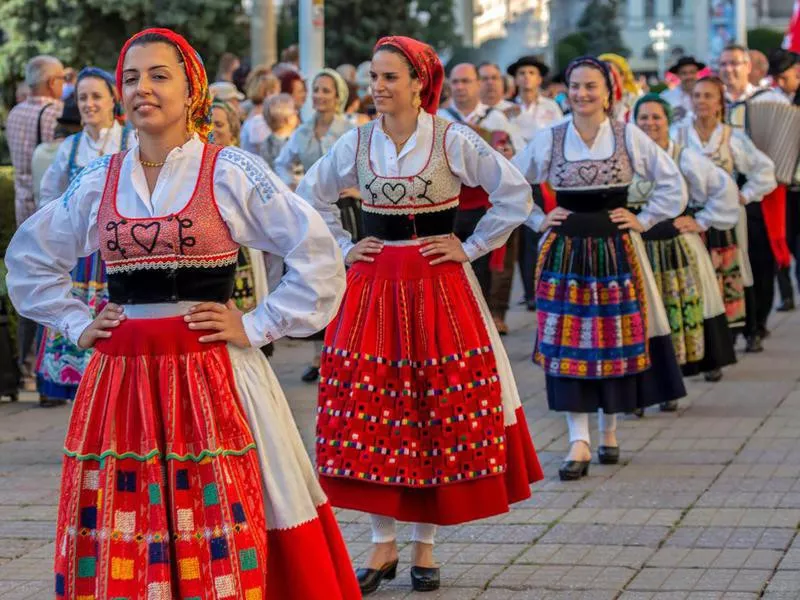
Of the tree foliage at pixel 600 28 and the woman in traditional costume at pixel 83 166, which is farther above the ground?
the tree foliage at pixel 600 28

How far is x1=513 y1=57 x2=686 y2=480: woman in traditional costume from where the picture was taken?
846cm

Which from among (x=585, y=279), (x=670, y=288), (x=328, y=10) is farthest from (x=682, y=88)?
(x=328, y=10)

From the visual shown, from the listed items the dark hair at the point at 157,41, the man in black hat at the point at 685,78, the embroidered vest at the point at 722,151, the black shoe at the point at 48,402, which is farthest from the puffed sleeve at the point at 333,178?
the man in black hat at the point at 685,78

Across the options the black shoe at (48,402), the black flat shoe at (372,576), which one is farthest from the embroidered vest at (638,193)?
the black flat shoe at (372,576)

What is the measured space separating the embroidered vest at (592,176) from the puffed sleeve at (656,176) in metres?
0.05

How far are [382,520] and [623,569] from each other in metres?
0.86

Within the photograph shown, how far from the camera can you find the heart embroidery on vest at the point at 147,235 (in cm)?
466

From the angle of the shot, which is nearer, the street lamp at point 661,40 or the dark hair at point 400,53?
the dark hair at point 400,53

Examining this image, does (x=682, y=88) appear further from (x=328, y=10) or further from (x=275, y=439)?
(x=328, y=10)

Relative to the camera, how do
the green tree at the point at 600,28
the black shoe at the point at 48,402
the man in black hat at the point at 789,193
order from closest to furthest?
the black shoe at the point at 48,402, the man in black hat at the point at 789,193, the green tree at the point at 600,28

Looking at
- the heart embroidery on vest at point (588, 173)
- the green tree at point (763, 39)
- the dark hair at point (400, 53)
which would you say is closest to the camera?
the dark hair at point (400, 53)

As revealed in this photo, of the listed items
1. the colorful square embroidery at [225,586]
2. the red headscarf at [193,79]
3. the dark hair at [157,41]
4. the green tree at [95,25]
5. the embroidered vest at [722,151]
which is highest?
the green tree at [95,25]

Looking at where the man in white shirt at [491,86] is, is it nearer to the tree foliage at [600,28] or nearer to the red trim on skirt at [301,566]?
the red trim on skirt at [301,566]

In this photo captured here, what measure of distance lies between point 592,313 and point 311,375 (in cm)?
346
